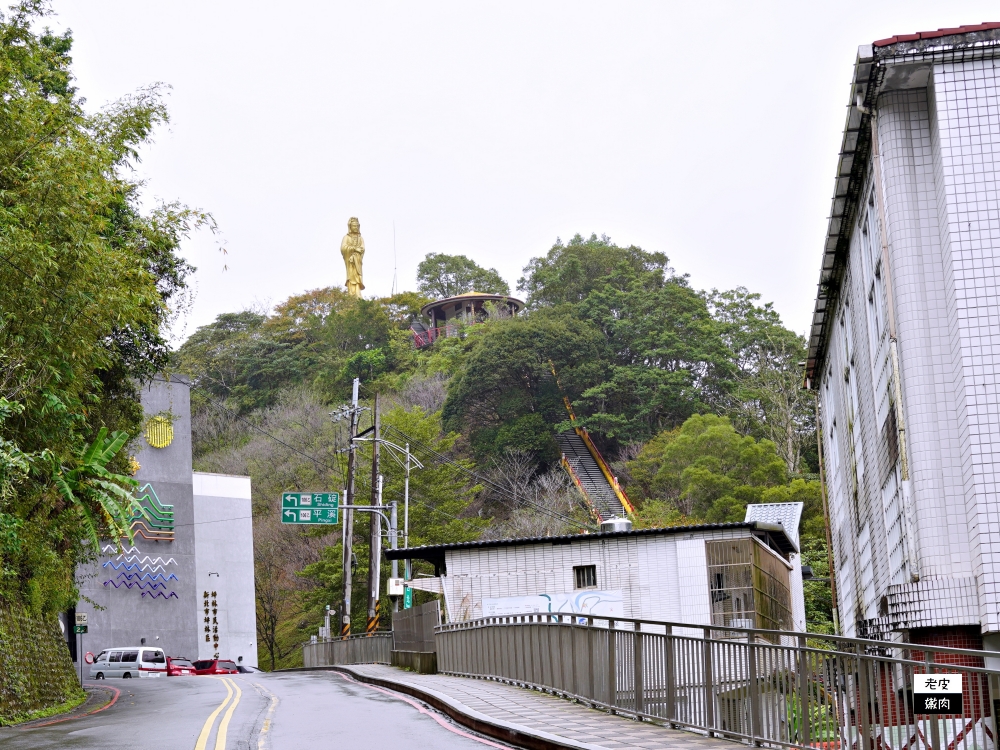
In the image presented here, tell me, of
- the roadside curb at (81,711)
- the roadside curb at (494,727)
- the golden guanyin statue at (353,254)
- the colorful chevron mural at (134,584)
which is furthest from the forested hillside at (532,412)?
the roadside curb at (494,727)

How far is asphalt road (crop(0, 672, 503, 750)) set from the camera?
1281cm

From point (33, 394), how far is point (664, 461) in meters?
42.0

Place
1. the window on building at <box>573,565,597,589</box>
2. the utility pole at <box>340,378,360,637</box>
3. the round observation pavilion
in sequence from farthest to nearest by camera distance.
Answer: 1. the round observation pavilion
2. the utility pole at <box>340,378,360,637</box>
3. the window on building at <box>573,565,597,589</box>

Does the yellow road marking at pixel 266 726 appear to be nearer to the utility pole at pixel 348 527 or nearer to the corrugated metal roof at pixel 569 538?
the corrugated metal roof at pixel 569 538

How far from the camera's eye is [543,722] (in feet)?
42.6

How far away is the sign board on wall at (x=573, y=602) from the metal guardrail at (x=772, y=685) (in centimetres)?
1390

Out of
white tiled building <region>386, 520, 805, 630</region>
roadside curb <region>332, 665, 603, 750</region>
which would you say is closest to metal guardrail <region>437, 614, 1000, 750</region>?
roadside curb <region>332, 665, 603, 750</region>

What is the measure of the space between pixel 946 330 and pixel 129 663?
35172 mm

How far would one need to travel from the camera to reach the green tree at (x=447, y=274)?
101 metres

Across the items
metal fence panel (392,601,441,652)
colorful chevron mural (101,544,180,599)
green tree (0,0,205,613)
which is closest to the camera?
green tree (0,0,205,613)

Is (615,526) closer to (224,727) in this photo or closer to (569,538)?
(569,538)

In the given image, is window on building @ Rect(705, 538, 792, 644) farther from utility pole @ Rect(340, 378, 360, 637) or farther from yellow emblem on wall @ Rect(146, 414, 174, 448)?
yellow emblem on wall @ Rect(146, 414, 174, 448)

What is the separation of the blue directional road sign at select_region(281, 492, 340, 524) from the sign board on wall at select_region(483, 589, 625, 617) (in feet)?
24.2

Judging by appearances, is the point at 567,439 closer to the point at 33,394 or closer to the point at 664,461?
the point at 664,461
